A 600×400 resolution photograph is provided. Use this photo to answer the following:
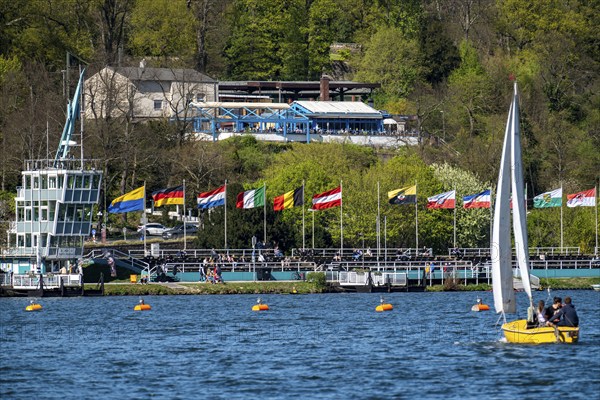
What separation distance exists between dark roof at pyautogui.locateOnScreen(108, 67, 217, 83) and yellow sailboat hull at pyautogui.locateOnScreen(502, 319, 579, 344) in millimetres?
90849

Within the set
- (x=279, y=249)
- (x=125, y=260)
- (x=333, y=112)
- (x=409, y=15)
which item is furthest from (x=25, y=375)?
(x=409, y=15)

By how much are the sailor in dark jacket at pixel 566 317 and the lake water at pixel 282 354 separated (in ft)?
3.80

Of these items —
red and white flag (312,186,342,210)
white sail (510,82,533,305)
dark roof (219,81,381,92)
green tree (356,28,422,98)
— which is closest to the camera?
white sail (510,82,533,305)

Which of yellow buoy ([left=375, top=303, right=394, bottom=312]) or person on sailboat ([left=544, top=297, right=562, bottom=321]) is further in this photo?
yellow buoy ([left=375, top=303, right=394, bottom=312])

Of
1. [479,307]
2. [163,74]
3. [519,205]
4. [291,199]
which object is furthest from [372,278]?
[163,74]

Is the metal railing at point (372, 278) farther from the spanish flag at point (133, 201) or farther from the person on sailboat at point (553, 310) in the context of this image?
the person on sailboat at point (553, 310)

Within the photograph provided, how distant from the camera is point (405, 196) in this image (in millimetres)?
112062

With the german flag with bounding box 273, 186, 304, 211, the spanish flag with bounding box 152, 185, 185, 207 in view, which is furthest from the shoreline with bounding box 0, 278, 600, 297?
the spanish flag with bounding box 152, 185, 185, 207

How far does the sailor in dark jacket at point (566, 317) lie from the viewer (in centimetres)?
6341

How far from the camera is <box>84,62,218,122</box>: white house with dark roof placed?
465ft

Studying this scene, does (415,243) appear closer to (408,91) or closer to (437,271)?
(437,271)

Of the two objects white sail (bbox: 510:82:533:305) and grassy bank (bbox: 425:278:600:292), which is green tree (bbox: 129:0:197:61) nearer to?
grassy bank (bbox: 425:278:600:292)

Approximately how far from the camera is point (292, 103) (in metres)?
161

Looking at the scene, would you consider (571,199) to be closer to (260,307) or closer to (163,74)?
(260,307)
